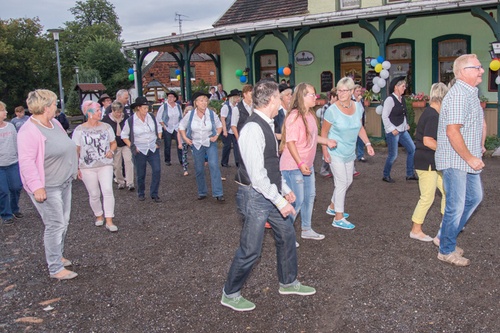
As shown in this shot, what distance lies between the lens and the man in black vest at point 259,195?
3871mm

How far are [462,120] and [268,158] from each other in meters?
1.93

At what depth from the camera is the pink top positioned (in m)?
5.39

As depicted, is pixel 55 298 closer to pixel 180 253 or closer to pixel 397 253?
pixel 180 253

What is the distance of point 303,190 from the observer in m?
5.70

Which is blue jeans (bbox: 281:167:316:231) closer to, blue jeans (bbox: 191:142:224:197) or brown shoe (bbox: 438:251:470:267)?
brown shoe (bbox: 438:251:470:267)

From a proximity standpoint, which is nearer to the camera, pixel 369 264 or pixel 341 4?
pixel 369 264

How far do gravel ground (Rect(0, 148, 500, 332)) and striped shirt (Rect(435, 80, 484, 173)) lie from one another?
3.67 ft

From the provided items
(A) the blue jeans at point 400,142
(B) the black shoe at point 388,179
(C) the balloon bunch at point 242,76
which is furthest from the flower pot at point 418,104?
(C) the balloon bunch at point 242,76

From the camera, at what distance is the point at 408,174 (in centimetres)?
923

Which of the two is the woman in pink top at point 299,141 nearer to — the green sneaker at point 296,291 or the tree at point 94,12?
the green sneaker at point 296,291

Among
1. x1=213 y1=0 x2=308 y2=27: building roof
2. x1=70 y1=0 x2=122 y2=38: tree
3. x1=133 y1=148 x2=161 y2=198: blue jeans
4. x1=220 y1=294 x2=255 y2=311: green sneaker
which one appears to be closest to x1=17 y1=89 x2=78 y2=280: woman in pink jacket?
x1=220 y1=294 x2=255 y2=311: green sneaker

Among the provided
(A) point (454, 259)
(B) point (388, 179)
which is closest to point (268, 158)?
(A) point (454, 259)

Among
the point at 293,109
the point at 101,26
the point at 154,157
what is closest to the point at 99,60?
the point at 101,26

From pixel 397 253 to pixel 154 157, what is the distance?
449cm
